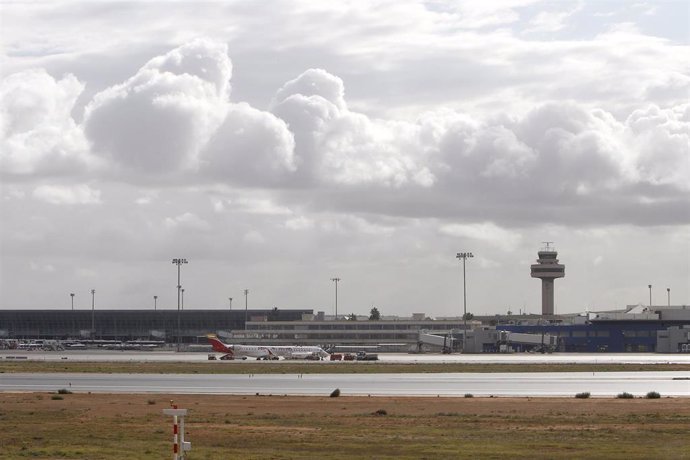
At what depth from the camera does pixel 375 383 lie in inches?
3949

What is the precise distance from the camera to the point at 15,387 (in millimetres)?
95125

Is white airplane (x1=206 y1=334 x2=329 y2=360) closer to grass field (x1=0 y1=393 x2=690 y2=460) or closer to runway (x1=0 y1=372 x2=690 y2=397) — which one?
runway (x1=0 y1=372 x2=690 y2=397)

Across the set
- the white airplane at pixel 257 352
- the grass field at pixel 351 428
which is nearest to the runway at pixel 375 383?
the grass field at pixel 351 428

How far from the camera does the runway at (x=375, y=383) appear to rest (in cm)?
8644

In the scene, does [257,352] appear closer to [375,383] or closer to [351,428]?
[375,383]

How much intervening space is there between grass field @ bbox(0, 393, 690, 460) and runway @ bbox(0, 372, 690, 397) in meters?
9.76

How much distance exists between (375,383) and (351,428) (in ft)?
156

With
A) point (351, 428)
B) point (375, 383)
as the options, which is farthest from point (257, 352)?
point (351, 428)

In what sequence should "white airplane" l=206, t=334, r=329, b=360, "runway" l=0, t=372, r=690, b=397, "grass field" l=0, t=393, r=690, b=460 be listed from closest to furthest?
"grass field" l=0, t=393, r=690, b=460 < "runway" l=0, t=372, r=690, b=397 < "white airplane" l=206, t=334, r=329, b=360

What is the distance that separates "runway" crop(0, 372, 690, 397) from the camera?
86.4 metres

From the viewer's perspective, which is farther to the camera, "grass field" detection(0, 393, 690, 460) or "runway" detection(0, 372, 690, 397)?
"runway" detection(0, 372, 690, 397)

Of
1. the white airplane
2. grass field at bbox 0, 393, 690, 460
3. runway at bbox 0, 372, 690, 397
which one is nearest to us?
grass field at bbox 0, 393, 690, 460

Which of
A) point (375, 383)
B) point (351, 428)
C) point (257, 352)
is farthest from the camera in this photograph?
point (257, 352)

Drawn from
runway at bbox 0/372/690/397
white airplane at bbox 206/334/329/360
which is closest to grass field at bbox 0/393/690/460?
runway at bbox 0/372/690/397
